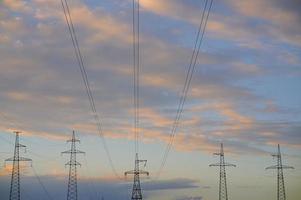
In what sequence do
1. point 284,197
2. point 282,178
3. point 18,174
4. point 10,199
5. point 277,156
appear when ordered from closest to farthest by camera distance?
point 10,199 → point 18,174 → point 284,197 → point 282,178 → point 277,156

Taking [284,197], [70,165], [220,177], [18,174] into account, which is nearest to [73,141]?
[70,165]

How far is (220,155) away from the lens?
118750 millimetres

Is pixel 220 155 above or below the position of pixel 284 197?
above

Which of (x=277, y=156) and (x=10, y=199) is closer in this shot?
(x=10, y=199)

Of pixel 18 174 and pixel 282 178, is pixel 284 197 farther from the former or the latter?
pixel 18 174

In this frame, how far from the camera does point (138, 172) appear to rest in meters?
112

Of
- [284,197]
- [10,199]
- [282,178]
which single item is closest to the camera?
[10,199]

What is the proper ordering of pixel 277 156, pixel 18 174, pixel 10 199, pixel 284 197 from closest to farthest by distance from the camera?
pixel 10 199 < pixel 18 174 < pixel 284 197 < pixel 277 156

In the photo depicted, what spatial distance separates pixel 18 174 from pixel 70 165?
412 inches

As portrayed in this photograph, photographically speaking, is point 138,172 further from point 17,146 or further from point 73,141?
point 17,146

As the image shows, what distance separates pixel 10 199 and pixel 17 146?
12816 millimetres

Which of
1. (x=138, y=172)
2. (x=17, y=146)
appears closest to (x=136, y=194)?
(x=138, y=172)

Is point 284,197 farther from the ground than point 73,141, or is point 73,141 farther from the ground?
point 73,141

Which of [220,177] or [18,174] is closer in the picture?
[18,174]
